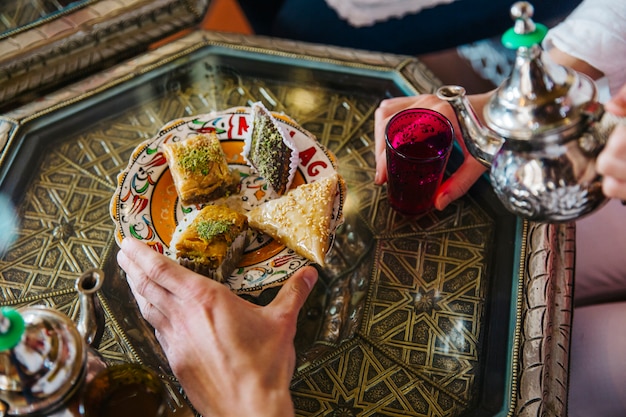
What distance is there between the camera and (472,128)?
849mm

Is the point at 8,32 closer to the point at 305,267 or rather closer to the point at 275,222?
the point at 275,222

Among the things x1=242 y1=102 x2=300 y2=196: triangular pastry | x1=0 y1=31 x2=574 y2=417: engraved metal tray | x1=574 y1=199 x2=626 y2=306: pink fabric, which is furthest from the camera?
x1=574 y1=199 x2=626 y2=306: pink fabric

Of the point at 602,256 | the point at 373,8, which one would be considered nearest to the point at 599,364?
the point at 602,256

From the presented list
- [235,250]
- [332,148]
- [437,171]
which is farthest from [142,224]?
[437,171]

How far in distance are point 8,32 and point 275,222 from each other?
0.87 m

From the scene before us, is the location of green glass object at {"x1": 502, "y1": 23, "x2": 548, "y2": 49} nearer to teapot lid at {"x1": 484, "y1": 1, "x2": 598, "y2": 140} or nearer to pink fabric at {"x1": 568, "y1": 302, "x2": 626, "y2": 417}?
teapot lid at {"x1": 484, "y1": 1, "x2": 598, "y2": 140}

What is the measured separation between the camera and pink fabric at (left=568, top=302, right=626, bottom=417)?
110cm

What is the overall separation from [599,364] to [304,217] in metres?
0.64

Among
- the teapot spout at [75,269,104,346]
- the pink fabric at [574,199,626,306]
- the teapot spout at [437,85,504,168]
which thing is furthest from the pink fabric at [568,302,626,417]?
the teapot spout at [75,269,104,346]

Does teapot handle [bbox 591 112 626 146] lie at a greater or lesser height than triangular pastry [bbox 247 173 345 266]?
greater

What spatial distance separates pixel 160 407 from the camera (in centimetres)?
81

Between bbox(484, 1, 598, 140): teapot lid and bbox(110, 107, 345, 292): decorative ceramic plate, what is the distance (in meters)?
0.40

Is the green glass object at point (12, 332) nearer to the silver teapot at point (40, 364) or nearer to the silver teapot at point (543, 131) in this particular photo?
the silver teapot at point (40, 364)

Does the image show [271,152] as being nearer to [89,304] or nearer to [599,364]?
[89,304]
